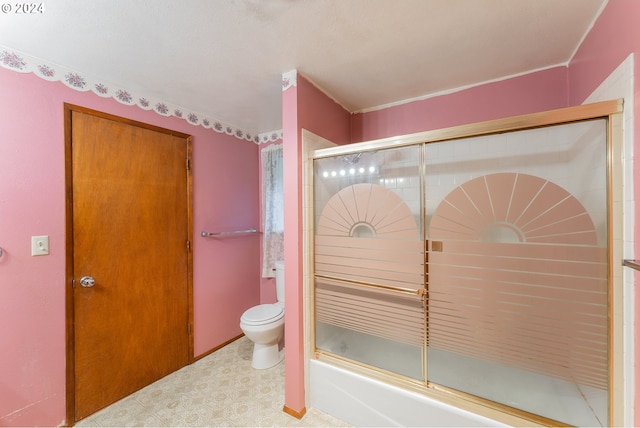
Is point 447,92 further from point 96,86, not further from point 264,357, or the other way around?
point 264,357

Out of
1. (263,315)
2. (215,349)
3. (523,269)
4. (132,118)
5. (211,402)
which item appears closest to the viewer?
(523,269)

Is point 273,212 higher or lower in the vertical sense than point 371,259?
higher

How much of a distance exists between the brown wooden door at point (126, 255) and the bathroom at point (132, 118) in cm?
8

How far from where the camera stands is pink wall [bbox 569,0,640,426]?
0.85 metres

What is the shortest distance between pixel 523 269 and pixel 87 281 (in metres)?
2.49

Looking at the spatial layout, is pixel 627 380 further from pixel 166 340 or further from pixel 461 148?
pixel 166 340

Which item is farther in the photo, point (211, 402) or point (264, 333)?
point (264, 333)

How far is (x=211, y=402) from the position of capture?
1630 mm

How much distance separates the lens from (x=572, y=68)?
1.39 m

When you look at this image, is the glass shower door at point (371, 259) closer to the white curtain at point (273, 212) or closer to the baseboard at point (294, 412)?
the baseboard at point (294, 412)

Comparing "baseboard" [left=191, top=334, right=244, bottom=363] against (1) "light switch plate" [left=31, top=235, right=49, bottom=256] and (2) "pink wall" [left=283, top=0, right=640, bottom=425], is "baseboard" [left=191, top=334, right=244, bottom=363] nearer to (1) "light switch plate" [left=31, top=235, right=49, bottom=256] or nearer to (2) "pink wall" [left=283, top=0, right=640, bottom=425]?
(2) "pink wall" [left=283, top=0, right=640, bottom=425]

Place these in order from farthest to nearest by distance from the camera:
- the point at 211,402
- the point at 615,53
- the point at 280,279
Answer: the point at 280,279
the point at 211,402
the point at 615,53

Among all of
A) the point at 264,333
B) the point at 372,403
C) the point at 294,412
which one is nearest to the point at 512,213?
the point at 372,403

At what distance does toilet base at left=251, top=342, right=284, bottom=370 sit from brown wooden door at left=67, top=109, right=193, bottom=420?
595 millimetres
